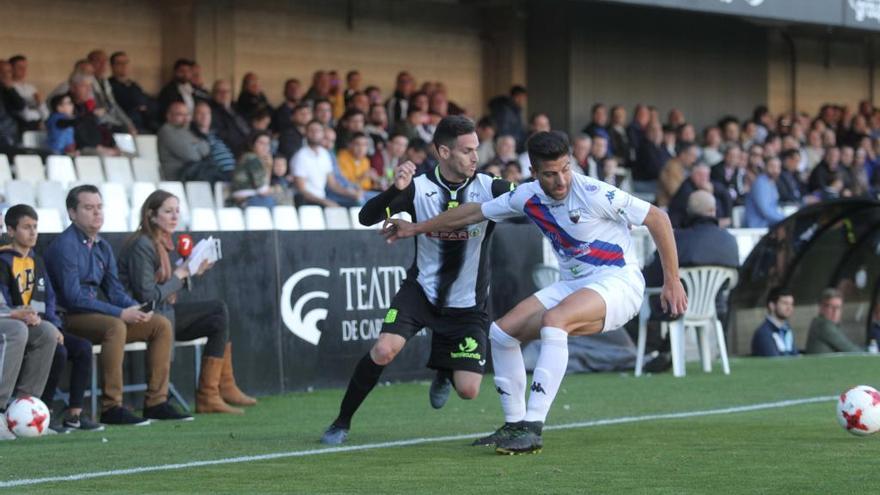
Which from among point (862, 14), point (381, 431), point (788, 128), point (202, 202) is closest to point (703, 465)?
point (381, 431)

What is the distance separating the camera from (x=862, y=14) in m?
24.3

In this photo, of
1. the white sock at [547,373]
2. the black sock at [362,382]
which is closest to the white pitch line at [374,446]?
the black sock at [362,382]

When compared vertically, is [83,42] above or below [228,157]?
above

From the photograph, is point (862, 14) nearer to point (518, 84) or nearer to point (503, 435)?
point (518, 84)

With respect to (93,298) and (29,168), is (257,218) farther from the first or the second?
(93,298)

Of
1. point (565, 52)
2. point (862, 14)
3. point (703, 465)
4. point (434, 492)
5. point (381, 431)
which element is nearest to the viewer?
point (434, 492)

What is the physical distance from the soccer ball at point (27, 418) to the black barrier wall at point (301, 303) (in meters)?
2.29

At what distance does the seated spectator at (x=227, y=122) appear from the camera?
18766mm

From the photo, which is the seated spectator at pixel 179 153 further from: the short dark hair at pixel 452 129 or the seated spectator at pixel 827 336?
the short dark hair at pixel 452 129

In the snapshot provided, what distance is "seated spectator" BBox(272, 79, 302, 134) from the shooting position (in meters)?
19.4

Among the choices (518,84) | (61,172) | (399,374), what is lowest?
(399,374)

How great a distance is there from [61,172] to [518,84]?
11.1 m

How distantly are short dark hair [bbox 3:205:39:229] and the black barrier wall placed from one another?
165 centimetres

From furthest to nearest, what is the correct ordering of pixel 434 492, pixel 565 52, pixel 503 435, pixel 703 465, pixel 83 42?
pixel 565 52 → pixel 83 42 → pixel 503 435 → pixel 703 465 → pixel 434 492
